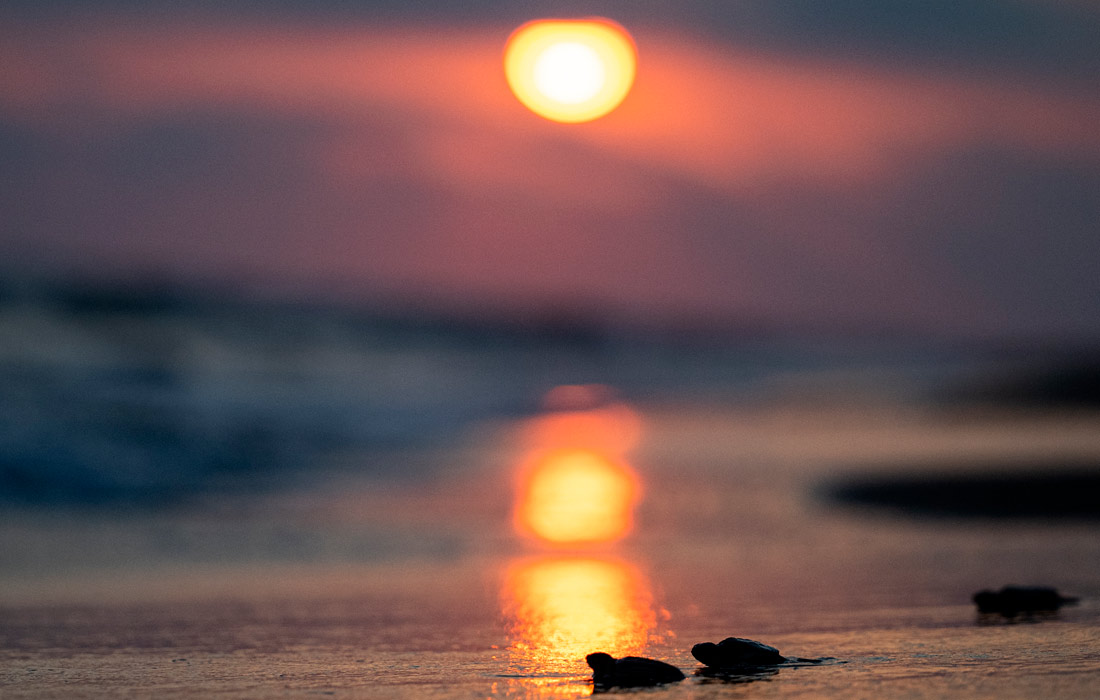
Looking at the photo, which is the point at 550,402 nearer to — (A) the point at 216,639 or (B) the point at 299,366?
(B) the point at 299,366

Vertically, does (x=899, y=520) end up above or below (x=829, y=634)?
above

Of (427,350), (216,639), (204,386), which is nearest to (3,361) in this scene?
(204,386)

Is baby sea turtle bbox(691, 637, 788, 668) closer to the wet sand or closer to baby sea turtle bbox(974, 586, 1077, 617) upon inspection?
the wet sand

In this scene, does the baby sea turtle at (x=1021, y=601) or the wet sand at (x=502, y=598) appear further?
the baby sea turtle at (x=1021, y=601)

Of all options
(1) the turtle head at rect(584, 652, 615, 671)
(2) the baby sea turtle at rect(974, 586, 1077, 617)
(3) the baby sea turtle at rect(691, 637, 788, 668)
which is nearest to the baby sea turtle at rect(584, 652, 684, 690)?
(1) the turtle head at rect(584, 652, 615, 671)

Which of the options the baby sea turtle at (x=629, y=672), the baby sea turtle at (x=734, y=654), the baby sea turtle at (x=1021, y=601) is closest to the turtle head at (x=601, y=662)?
the baby sea turtle at (x=629, y=672)

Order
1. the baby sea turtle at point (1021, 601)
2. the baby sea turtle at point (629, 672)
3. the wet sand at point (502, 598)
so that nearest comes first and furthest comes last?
the baby sea turtle at point (629, 672) < the wet sand at point (502, 598) < the baby sea turtle at point (1021, 601)

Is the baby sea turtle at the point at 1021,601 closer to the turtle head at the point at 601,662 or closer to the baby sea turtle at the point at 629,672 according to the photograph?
the baby sea turtle at the point at 629,672
